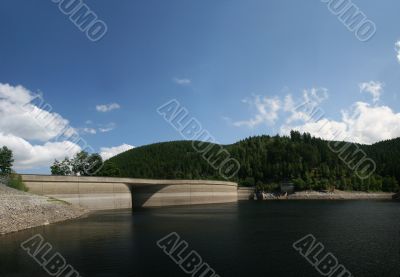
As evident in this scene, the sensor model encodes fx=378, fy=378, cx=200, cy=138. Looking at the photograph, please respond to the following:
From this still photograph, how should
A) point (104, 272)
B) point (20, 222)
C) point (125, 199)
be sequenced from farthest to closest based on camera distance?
point (125, 199), point (20, 222), point (104, 272)

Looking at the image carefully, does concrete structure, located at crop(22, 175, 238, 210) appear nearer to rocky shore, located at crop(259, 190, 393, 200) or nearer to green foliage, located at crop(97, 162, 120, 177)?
green foliage, located at crop(97, 162, 120, 177)

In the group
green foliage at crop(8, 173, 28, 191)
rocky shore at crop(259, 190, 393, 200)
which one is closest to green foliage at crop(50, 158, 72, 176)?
green foliage at crop(8, 173, 28, 191)

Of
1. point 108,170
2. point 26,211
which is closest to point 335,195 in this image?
point 108,170

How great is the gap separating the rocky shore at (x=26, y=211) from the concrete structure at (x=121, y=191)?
31.8 feet

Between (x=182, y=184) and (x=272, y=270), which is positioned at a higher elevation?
(x=182, y=184)

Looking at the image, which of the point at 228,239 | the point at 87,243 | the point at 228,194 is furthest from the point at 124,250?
the point at 228,194

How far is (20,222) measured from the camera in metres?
44.7

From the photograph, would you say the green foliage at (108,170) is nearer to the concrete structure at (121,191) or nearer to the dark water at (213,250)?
the concrete structure at (121,191)

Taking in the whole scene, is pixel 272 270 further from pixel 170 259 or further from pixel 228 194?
pixel 228 194

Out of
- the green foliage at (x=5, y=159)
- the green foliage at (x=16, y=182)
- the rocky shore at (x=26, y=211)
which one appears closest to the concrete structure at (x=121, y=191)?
the green foliage at (x=16, y=182)

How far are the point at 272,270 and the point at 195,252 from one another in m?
7.95

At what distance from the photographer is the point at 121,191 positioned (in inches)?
3551

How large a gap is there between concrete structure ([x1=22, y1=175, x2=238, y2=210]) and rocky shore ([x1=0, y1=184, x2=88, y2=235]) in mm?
9678

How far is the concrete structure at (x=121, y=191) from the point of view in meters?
70.7
